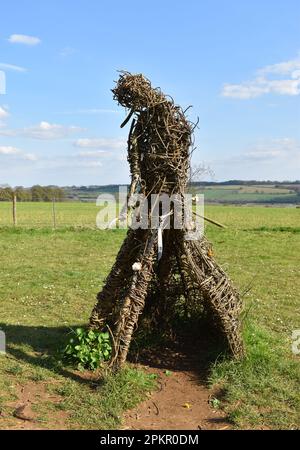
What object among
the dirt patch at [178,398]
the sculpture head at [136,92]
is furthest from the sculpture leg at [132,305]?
the sculpture head at [136,92]

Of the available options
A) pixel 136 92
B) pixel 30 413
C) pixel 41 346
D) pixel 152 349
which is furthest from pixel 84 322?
pixel 136 92

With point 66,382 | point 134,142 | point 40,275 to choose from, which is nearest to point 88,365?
point 66,382

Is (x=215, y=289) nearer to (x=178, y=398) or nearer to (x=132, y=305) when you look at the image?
(x=132, y=305)

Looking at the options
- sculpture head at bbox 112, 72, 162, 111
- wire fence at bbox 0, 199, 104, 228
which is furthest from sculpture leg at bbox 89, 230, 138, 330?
wire fence at bbox 0, 199, 104, 228

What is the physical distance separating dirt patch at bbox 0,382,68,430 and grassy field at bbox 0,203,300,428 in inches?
1.0

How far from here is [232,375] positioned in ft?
20.4

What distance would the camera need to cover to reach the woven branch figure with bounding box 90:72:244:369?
6109mm

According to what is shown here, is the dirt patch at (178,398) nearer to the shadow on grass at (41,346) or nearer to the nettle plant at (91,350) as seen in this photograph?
the nettle plant at (91,350)

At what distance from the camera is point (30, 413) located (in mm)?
5281

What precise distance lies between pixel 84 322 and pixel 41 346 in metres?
1.48

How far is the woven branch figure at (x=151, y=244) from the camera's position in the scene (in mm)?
6109

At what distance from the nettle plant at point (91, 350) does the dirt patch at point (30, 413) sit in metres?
0.61
